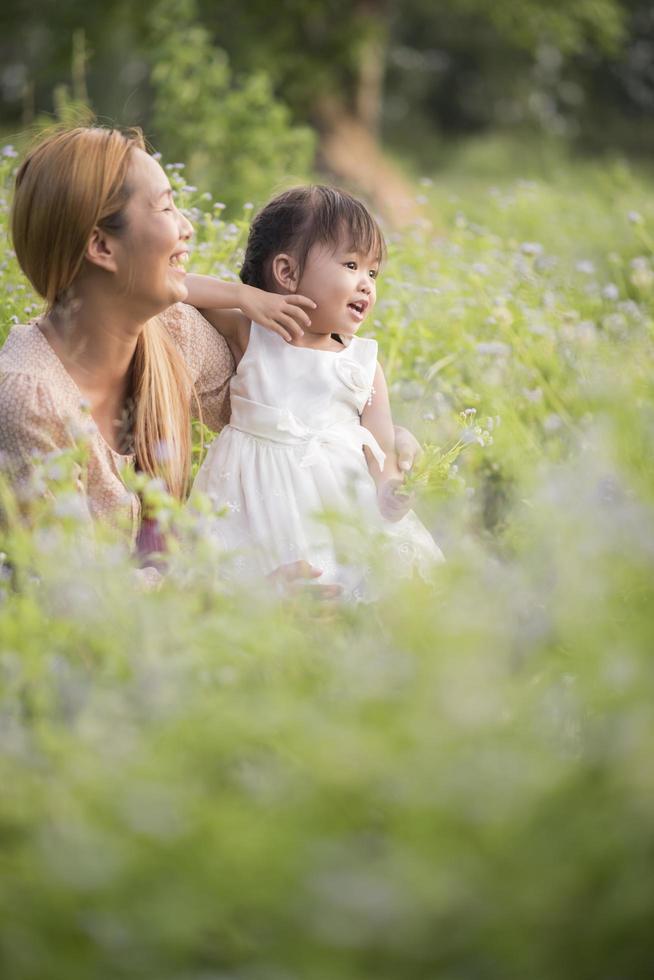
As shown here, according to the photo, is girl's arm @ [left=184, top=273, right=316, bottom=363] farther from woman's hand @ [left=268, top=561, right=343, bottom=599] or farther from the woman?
woman's hand @ [left=268, top=561, right=343, bottom=599]

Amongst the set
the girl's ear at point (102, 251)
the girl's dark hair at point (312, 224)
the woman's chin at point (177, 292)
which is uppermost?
the girl's dark hair at point (312, 224)

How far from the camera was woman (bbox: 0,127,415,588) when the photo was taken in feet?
7.77

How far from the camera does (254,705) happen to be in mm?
1355

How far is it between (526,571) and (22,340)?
1404 mm

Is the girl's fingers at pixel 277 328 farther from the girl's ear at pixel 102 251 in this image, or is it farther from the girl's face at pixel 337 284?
the girl's ear at pixel 102 251

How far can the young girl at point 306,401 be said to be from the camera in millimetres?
2637

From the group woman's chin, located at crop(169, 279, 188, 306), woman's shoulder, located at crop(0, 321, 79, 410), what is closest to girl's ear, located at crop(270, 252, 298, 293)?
woman's chin, located at crop(169, 279, 188, 306)

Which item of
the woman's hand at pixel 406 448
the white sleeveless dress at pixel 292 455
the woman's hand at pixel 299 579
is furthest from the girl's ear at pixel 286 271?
the woman's hand at pixel 299 579

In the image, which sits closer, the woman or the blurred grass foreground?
the blurred grass foreground

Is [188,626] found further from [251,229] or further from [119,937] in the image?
[251,229]

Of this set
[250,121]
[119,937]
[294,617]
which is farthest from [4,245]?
[250,121]

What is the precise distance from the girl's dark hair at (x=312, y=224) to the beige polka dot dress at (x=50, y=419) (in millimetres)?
300

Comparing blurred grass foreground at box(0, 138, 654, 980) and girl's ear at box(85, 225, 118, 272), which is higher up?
girl's ear at box(85, 225, 118, 272)

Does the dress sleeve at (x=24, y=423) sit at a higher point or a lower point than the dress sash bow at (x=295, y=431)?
higher
